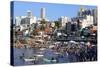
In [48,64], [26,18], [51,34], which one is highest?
[26,18]

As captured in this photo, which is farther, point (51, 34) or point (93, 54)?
point (93, 54)

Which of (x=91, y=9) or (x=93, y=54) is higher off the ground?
(x=91, y=9)
